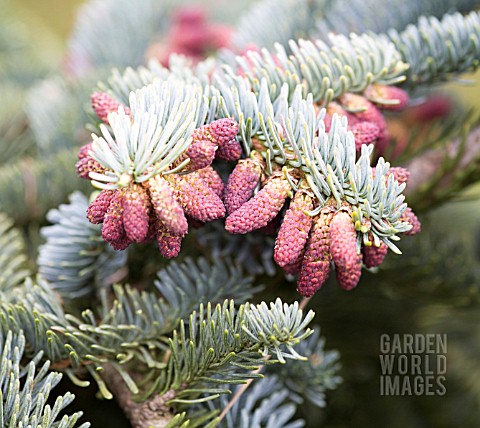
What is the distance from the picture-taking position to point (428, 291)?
0.54 meters

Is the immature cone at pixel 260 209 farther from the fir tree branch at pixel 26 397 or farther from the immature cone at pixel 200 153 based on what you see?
the fir tree branch at pixel 26 397

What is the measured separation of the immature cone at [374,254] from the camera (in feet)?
1.09

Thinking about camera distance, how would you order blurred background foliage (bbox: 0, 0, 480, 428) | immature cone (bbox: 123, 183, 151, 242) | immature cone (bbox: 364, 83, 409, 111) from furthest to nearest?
blurred background foliage (bbox: 0, 0, 480, 428), immature cone (bbox: 364, 83, 409, 111), immature cone (bbox: 123, 183, 151, 242)

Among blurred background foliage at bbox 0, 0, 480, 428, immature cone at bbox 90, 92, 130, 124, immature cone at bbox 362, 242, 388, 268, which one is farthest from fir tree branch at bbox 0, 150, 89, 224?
immature cone at bbox 362, 242, 388, 268

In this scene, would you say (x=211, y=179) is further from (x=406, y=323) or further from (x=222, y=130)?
(x=406, y=323)

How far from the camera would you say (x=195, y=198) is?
0.31m

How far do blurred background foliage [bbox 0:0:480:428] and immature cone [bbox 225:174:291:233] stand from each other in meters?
0.15

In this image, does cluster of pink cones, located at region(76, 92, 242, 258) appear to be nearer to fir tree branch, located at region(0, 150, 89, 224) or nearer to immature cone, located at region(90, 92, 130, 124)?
immature cone, located at region(90, 92, 130, 124)

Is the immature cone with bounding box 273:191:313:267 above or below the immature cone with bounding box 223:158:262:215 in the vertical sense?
below

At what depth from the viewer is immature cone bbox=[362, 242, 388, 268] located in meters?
0.33

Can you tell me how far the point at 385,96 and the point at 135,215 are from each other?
8.3 inches

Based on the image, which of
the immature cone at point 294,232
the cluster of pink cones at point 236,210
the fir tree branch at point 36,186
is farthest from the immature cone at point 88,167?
the fir tree branch at point 36,186

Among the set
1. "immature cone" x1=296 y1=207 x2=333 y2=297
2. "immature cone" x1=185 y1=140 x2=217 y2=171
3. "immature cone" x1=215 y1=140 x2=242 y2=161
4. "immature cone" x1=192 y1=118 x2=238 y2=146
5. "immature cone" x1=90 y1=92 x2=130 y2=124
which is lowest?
"immature cone" x1=296 y1=207 x2=333 y2=297

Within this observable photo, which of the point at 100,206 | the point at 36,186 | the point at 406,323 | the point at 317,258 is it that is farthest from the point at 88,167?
the point at 406,323
